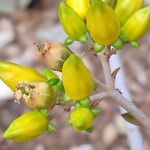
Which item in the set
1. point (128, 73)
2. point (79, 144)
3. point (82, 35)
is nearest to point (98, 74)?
point (128, 73)

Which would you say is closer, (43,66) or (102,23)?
(102,23)

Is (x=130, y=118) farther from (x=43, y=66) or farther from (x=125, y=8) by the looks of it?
(x=43, y=66)

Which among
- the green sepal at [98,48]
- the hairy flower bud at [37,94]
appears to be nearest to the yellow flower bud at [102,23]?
the green sepal at [98,48]

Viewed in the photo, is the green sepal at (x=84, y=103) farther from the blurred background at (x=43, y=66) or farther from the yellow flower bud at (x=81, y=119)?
the blurred background at (x=43, y=66)

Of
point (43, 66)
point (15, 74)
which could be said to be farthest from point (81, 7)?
point (43, 66)

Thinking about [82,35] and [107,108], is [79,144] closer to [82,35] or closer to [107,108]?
[107,108]

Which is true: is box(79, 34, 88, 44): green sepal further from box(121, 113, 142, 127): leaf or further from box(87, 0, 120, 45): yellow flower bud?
box(121, 113, 142, 127): leaf
